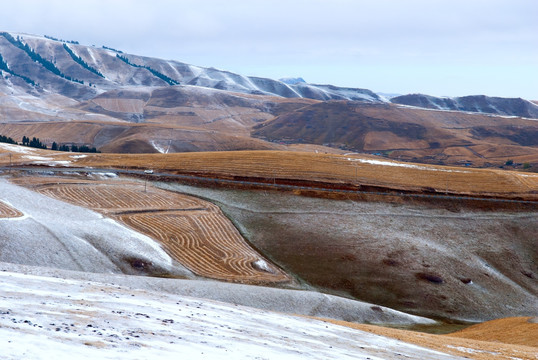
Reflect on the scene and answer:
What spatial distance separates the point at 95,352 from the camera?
1953 centimetres

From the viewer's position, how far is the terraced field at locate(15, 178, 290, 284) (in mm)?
60906

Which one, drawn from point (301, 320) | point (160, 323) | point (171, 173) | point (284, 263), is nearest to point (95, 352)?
point (160, 323)

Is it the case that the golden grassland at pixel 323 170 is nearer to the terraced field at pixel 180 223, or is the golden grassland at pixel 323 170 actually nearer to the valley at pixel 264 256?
the valley at pixel 264 256

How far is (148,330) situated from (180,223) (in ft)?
157

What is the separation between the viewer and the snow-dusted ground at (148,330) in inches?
801

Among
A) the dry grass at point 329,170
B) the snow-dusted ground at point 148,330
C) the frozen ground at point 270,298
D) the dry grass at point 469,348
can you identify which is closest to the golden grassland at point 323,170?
the dry grass at point 329,170

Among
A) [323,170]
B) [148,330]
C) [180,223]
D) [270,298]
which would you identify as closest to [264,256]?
[180,223]

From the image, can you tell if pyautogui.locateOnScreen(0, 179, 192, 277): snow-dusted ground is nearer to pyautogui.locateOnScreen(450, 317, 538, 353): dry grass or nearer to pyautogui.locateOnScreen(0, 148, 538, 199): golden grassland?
pyautogui.locateOnScreen(450, 317, 538, 353): dry grass

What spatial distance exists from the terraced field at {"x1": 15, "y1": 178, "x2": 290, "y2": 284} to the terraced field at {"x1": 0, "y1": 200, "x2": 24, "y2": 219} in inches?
438

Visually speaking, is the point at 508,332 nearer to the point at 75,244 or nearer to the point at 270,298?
the point at 270,298

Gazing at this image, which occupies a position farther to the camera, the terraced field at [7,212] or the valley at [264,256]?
the terraced field at [7,212]

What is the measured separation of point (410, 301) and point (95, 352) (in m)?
47.7

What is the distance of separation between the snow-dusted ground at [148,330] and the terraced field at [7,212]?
28.7 metres

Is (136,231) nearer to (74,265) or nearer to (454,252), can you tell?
(74,265)
